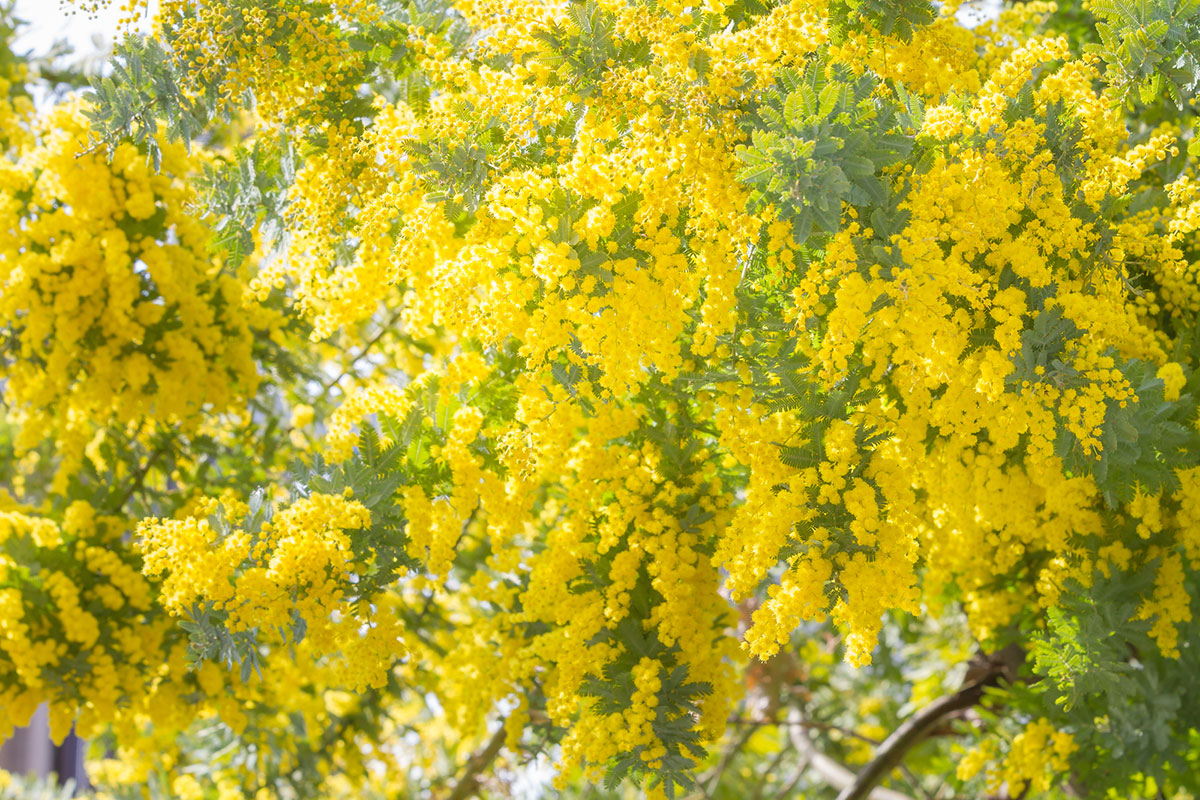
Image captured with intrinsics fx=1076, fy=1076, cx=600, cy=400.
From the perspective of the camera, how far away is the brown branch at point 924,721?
512cm

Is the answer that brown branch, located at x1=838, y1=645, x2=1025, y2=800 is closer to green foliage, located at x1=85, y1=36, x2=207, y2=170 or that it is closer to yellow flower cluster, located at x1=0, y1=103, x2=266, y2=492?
yellow flower cluster, located at x1=0, y1=103, x2=266, y2=492

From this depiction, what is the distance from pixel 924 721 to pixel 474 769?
7.70ft

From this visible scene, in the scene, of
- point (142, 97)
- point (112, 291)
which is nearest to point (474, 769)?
point (112, 291)

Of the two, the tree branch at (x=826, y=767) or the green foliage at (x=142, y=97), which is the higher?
the green foliage at (x=142, y=97)

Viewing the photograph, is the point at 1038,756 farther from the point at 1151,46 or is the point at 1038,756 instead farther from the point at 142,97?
the point at 142,97

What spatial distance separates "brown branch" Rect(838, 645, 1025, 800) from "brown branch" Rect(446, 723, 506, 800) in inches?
70.5

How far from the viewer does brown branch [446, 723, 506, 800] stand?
5703 millimetres

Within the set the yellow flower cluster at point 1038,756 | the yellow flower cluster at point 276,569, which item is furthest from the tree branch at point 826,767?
the yellow flower cluster at point 276,569

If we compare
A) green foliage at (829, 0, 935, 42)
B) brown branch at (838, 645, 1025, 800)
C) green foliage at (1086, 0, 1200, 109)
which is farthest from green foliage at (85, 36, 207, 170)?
brown branch at (838, 645, 1025, 800)

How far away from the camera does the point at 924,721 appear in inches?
204

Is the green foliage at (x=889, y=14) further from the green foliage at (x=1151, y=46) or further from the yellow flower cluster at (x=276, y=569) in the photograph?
the yellow flower cluster at (x=276, y=569)

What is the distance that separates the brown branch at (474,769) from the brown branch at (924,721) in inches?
70.5

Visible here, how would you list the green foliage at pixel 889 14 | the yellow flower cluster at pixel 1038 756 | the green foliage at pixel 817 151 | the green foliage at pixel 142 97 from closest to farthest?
the green foliage at pixel 817 151, the green foliage at pixel 889 14, the green foliage at pixel 142 97, the yellow flower cluster at pixel 1038 756

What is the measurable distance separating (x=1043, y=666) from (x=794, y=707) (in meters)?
3.50
